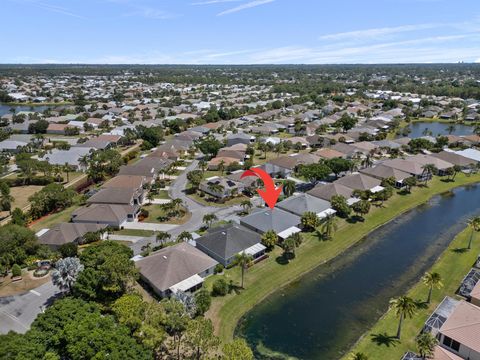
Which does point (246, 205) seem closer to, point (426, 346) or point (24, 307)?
point (24, 307)

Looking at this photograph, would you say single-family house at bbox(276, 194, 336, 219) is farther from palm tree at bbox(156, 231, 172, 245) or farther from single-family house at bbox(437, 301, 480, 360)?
single-family house at bbox(437, 301, 480, 360)

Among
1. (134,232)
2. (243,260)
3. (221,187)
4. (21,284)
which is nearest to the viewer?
(21,284)

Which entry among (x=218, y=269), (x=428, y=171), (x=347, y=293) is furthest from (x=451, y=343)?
(x=428, y=171)

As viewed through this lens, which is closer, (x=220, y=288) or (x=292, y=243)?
(x=220, y=288)

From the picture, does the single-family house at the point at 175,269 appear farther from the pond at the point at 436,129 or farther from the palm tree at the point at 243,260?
the pond at the point at 436,129

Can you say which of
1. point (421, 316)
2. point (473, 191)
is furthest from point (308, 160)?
point (421, 316)

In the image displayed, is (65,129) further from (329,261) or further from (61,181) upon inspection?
(329,261)

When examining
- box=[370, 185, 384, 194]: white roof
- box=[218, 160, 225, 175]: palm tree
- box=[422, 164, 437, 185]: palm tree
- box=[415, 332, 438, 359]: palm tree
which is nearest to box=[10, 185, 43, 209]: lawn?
box=[218, 160, 225, 175]: palm tree
